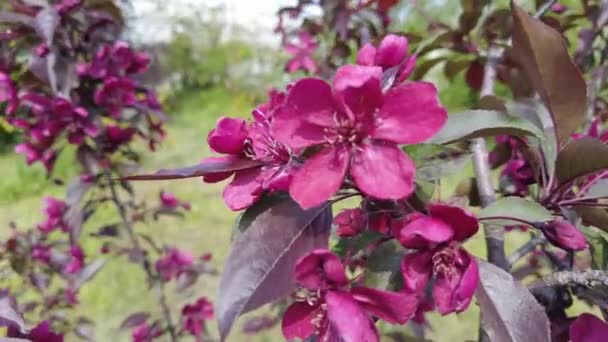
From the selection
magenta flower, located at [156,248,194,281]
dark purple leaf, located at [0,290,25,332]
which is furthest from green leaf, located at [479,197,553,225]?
magenta flower, located at [156,248,194,281]

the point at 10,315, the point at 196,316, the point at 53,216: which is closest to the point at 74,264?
the point at 53,216

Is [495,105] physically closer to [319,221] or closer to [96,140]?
[319,221]

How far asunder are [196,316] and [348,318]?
5.93 ft

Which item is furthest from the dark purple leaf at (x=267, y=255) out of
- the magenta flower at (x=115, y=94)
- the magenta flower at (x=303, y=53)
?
the magenta flower at (x=303, y=53)

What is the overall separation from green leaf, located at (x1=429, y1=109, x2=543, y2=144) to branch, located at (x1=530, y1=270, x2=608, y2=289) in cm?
17

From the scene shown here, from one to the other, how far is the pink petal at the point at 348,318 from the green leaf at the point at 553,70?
351 mm

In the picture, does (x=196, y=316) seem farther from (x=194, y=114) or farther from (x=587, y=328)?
(x=194, y=114)

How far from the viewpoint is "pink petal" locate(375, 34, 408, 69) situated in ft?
2.07

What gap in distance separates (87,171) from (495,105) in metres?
1.40

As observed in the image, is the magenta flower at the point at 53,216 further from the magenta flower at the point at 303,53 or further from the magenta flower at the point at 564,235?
the magenta flower at the point at 564,235

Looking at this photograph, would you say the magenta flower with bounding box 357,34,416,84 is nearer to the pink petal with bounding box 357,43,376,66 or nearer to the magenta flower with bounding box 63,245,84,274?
the pink petal with bounding box 357,43,376,66

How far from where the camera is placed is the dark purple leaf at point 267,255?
0.51m

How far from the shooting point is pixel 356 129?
1.89ft

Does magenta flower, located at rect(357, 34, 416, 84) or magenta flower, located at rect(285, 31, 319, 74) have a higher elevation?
magenta flower, located at rect(357, 34, 416, 84)
